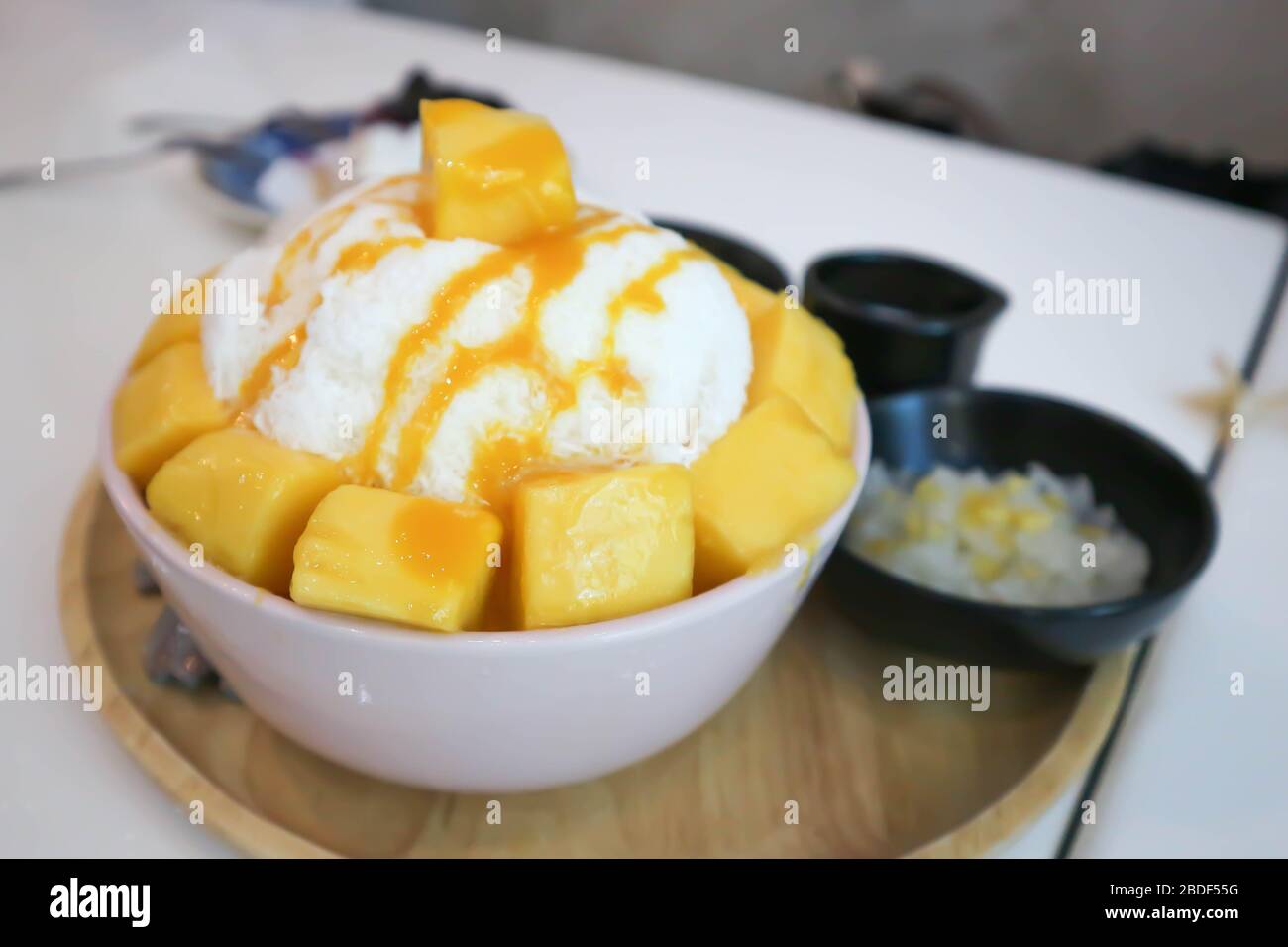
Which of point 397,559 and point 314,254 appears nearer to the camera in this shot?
point 397,559

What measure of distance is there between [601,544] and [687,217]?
1.08 meters

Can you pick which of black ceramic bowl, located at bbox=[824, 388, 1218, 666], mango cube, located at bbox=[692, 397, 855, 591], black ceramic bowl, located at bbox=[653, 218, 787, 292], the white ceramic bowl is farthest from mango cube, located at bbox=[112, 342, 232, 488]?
black ceramic bowl, located at bbox=[653, 218, 787, 292]

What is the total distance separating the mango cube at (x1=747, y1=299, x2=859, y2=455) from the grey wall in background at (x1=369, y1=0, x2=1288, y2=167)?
239 cm

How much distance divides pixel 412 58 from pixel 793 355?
1612 millimetres

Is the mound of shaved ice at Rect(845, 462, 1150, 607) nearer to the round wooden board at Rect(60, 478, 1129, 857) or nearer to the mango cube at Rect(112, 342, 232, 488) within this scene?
the round wooden board at Rect(60, 478, 1129, 857)

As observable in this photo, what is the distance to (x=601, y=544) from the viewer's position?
0.59 m

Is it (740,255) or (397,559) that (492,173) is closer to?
(397,559)

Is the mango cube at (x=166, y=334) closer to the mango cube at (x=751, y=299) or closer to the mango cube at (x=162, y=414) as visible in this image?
the mango cube at (x=162, y=414)

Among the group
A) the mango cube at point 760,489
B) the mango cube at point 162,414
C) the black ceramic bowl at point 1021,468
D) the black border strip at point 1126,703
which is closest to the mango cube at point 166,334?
the mango cube at point 162,414

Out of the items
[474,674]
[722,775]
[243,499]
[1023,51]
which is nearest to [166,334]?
[243,499]

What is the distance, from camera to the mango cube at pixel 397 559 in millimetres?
562

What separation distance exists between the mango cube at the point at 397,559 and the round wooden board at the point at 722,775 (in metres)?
0.19
